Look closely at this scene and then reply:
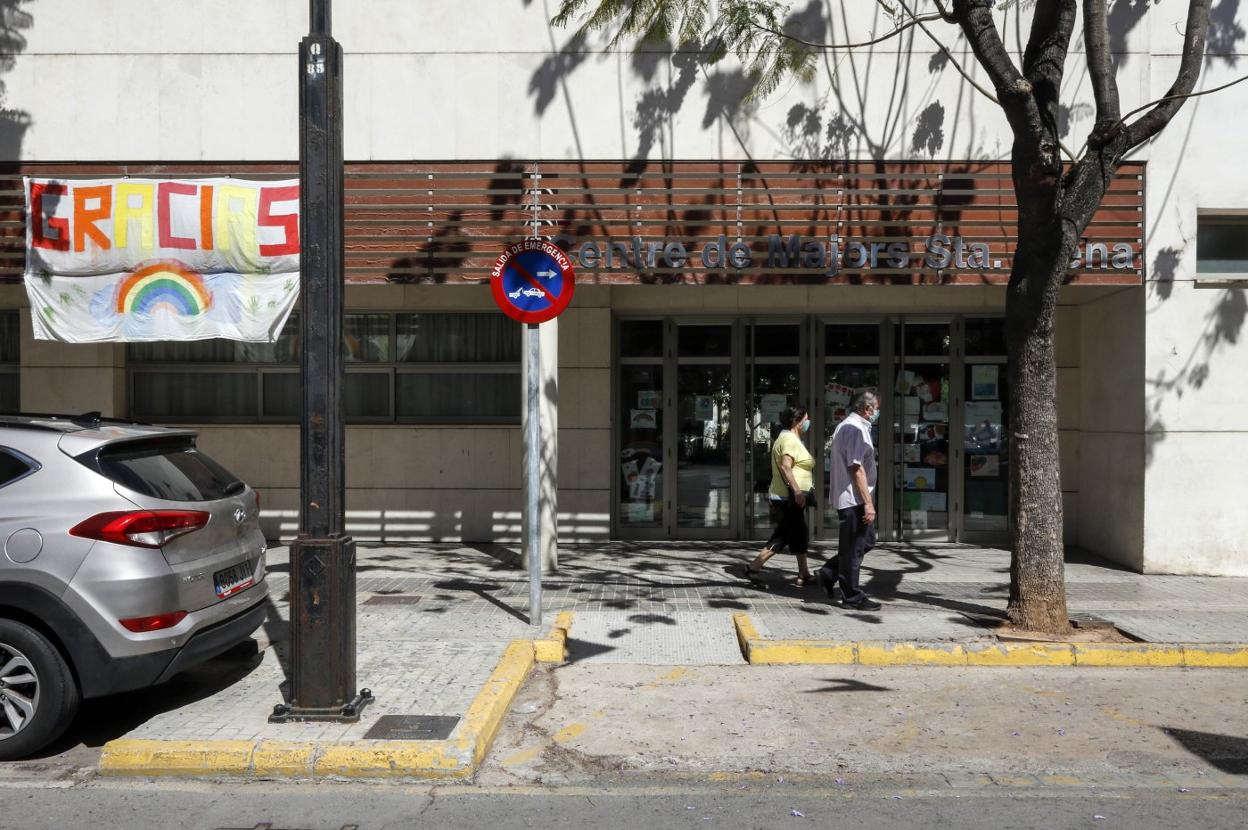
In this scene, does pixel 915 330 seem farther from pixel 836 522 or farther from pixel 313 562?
pixel 313 562

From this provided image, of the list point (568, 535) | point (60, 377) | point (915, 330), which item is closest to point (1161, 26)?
point (915, 330)

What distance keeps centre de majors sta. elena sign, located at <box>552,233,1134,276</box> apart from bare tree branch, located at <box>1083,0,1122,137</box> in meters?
2.76

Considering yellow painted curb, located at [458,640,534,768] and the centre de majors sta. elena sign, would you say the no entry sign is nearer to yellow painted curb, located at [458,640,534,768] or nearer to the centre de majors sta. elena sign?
yellow painted curb, located at [458,640,534,768]

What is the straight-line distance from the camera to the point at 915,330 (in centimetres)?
1248

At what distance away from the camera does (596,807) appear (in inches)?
187

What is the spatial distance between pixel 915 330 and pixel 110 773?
1001 cm

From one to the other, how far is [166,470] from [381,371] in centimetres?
665

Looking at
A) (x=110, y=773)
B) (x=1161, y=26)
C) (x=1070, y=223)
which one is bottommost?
(x=110, y=773)

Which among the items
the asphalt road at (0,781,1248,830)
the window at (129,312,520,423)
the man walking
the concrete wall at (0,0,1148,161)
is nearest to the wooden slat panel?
the concrete wall at (0,0,1148,161)

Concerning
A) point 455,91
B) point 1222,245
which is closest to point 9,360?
point 455,91

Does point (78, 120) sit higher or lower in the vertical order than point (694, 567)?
higher

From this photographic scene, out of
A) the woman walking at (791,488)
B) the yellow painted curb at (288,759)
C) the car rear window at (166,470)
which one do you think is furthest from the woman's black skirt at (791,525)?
the car rear window at (166,470)

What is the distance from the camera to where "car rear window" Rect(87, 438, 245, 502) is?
538cm

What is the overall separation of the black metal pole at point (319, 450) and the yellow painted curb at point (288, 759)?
1.38 ft
